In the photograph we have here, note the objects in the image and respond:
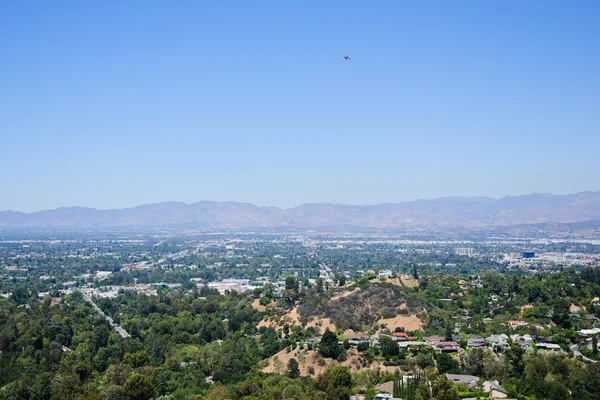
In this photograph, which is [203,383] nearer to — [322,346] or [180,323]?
[322,346]

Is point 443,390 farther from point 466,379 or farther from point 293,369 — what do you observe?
point 293,369

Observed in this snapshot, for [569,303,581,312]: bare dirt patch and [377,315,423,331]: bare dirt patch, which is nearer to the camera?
[377,315,423,331]: bare dirt patch

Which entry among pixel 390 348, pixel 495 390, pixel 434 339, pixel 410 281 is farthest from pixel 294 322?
pixel 495 390

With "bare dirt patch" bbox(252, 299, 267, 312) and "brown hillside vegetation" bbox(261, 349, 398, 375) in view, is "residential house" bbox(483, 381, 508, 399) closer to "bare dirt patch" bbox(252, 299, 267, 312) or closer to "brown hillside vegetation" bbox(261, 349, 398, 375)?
"brown hillside vegetation" bbox(261, 349, 398, 375)

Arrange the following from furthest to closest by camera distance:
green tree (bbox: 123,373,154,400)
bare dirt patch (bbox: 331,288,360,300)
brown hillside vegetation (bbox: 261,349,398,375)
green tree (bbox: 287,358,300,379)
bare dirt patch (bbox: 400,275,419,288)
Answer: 1. bare dirt patch (bbox: 400,275,419,288)
2. bare dirt patch (bbox: 331,288,360,300)
3. brown hillside vegetation (bbox: 261,349,398,375)
4. green tree (bbox: 287,358,300,379)
5. green tree (bbox: 123,373,154,400)

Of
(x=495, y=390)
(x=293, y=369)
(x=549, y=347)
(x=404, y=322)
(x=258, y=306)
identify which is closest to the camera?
(x=495, y=390)

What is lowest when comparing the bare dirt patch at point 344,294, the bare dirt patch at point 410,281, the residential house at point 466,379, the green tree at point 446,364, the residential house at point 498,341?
the residential house at point 466,379

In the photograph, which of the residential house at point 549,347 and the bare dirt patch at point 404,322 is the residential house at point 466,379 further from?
the bare dirt patch at point 404,322

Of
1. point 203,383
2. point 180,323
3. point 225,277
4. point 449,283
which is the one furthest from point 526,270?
point 203,383

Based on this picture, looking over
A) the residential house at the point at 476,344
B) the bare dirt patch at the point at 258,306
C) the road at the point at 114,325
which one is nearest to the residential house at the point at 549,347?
the residential house at the point at 476,344

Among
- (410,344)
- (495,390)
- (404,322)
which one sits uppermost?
(404,322)

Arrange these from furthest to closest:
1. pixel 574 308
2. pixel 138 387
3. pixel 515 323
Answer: pixel 574 308 < pixel 515 323 < pixel 138 387

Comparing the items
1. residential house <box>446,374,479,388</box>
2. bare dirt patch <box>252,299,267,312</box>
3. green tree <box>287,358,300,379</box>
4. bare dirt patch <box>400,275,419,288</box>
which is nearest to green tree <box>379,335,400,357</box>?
residential house <box>446,374,479,388</box>
